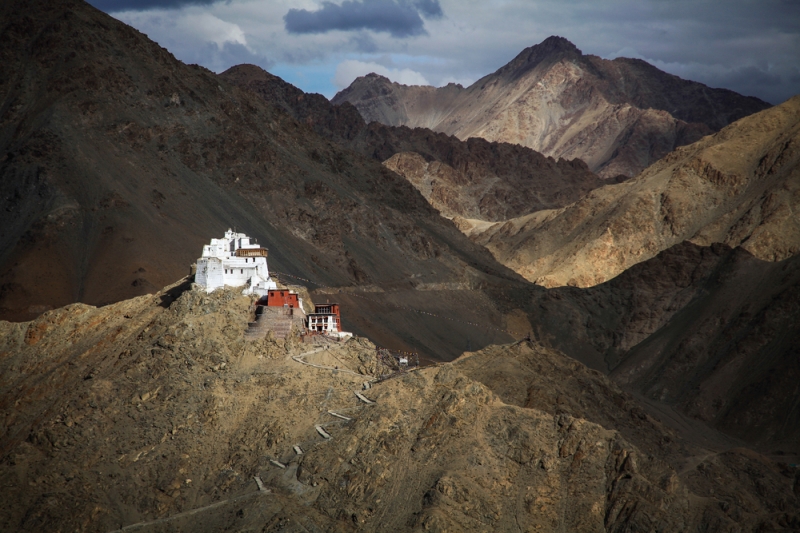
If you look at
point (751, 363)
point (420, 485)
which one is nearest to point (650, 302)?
point (751, 363)

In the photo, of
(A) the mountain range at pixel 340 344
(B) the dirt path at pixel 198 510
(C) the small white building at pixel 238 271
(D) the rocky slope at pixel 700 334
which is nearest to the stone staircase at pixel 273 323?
(A) the mountain range at pixel 340 344

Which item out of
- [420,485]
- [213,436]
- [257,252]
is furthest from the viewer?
[257,252]

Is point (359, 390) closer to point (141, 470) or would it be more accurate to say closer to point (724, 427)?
point (141, 470)

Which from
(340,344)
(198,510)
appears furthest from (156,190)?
(198,510)

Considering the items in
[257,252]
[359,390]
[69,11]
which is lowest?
[359,390]

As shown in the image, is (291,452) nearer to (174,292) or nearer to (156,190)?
(174,292)

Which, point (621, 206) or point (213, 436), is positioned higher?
point (621, 206)
